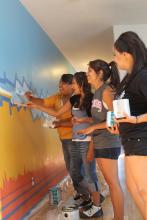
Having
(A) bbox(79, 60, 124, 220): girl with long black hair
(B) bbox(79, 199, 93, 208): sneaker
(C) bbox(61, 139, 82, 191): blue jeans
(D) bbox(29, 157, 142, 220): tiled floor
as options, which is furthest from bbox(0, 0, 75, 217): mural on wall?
(A) bbox(79, 60, 124, 220): girl with long black hair

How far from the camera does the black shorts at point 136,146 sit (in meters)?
1.30

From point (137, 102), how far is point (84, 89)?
93cm

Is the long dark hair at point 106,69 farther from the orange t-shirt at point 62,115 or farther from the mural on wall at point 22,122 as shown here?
the orange t-shirt at point 62,115

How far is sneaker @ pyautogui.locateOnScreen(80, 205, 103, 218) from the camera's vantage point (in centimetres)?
225

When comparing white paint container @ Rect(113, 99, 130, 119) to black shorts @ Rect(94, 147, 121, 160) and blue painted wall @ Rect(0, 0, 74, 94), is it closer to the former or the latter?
black shorts @ Rect(94, 147, 121, 160)

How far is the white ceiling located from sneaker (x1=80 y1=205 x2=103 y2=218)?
1816 mm

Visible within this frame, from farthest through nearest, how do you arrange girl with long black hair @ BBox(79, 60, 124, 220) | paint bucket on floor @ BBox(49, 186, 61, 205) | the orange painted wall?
paint bucket on floor @ BBox(49, 186, 61, 205), the orange painted wall, girl with long black hair @ BBox(79, 60, 124, 220)

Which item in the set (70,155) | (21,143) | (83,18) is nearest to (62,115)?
(70,155)

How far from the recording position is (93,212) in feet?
7.41

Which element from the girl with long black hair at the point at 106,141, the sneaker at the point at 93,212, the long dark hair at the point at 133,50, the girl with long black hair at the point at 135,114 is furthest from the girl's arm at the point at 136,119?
the sneaker at the point at 93,212

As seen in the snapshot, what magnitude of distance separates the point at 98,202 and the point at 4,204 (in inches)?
28.4

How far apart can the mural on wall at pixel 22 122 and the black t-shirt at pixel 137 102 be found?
96 centimetres

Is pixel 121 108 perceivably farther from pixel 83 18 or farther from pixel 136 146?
pixel 83 18

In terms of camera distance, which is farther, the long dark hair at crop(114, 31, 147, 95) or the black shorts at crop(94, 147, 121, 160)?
the black shorts at crop(94, 147, 121, 160)
